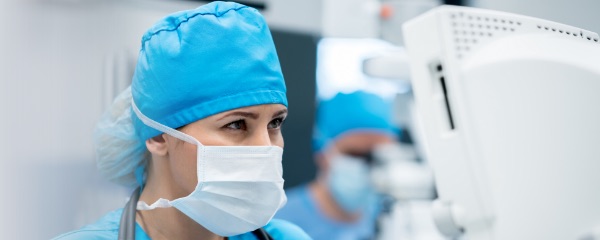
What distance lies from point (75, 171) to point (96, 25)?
1.30ft

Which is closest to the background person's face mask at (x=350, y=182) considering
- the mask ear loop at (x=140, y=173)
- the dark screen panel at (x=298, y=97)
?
the dark screen panel at (x=298, y=97)

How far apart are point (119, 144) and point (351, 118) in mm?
2299

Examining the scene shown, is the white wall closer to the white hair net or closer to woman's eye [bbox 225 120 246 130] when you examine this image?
woman's eye [bbox 225 120 246 130]

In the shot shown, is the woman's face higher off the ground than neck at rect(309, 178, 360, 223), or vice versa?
the woman's face

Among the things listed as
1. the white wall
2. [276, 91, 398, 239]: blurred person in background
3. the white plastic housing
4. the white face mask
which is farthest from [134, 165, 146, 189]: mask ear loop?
[276, 91, 398, 239]: blurred person in background

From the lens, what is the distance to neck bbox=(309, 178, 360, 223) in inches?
134

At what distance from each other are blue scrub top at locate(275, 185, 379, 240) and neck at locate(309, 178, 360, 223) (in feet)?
0.07

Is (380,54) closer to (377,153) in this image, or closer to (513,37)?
(377,153)

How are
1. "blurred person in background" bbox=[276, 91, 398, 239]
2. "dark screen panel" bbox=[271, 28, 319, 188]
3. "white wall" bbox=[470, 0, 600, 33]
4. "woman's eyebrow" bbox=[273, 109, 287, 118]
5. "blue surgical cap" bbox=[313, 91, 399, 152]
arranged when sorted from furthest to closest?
"blue surgical cap" bbox=[313, 91, 399, 152], "blurred person in background" bbox=[276, 91, 398, 239], "dark screen panel" bbox=[271, 28, 319, 188], "white wall" bbox=[470, 0, 600, 33], "woman's eyebrow" bbox=[273, 109, 287, 118]

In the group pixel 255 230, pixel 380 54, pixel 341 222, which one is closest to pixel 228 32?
pixel 255 230

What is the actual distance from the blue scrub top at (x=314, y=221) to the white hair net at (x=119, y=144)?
1.76m

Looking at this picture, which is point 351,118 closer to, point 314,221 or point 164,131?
point 314,221

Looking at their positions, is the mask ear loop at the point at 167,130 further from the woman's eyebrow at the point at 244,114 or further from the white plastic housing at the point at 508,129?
the white plastic housing at the point at 508,129

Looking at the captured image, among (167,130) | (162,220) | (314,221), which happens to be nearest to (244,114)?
(167,130)
